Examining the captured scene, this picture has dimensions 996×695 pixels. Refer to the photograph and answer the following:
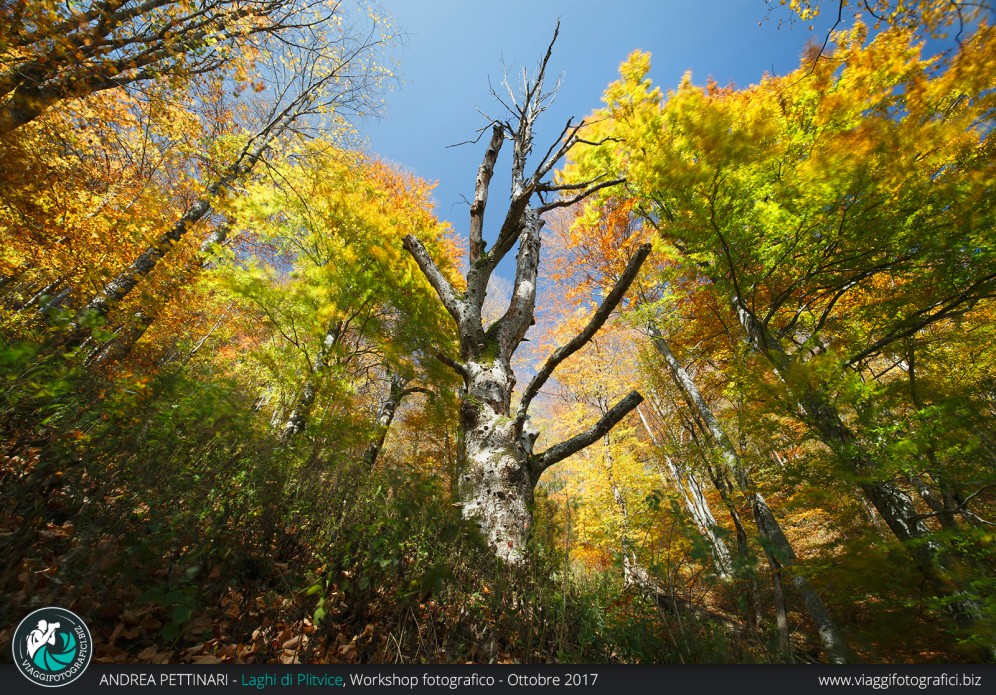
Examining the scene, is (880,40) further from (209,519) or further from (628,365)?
(209,519)

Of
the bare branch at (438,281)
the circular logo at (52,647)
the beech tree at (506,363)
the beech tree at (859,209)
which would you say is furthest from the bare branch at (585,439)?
the circular logo at (52,647)

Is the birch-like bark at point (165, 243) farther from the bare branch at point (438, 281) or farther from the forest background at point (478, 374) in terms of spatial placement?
the bare branch at point (438, 281)

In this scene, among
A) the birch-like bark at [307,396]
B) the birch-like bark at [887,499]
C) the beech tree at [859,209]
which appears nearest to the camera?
Answer: the birch-like bark at [887,499]

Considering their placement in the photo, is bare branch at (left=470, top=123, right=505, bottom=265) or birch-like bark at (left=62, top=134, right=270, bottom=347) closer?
bare branch at (left=470, top=123, right=505, bottom=265)

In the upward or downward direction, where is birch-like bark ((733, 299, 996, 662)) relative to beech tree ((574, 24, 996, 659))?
downward

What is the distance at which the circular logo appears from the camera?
4.03 ft

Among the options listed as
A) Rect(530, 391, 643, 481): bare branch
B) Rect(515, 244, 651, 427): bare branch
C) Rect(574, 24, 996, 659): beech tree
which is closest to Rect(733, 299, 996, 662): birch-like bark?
Rect(574, 24, 996, 659): beech tree

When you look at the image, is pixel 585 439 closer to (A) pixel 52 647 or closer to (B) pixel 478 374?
(B) pixel 478 374

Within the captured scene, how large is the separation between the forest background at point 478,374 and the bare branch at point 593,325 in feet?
0.14

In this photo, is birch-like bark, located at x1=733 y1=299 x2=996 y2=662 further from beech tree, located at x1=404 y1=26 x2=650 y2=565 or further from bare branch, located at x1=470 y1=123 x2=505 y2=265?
bare branch, located at x1=470 y1=123 x2=505 y2=265

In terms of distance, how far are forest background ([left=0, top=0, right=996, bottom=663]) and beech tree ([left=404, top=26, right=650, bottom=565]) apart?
4 centimetres

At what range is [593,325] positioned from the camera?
3578 millimetres

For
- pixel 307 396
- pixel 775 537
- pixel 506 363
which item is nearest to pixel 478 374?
pixel 506 363

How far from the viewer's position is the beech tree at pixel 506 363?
2.94 metres
